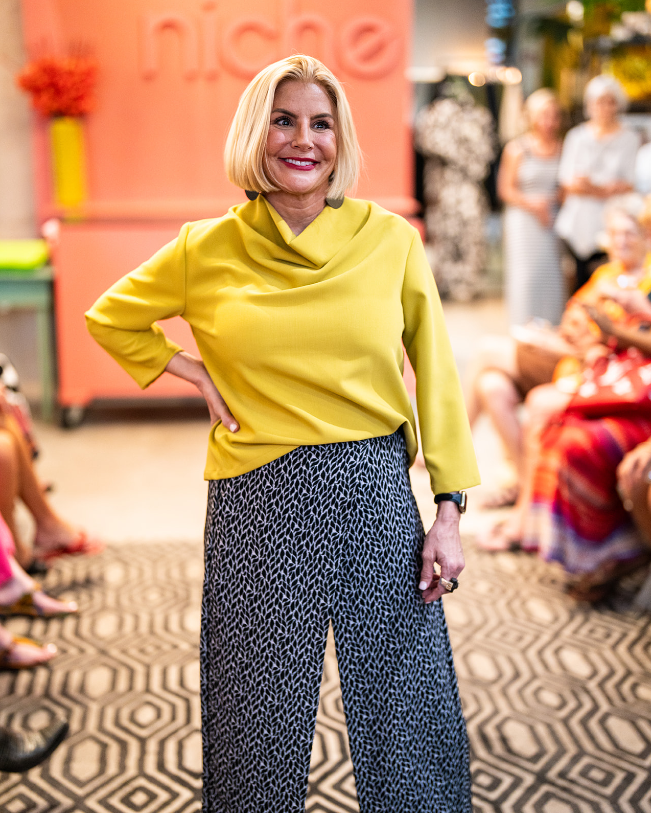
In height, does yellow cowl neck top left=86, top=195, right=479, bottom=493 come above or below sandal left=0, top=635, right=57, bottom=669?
above

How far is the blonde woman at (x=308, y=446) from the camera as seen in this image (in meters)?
1.23

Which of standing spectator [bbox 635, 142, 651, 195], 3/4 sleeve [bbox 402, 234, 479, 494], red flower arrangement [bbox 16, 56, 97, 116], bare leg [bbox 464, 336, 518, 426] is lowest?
bare leg [bbox 464, 336, 518, 426]

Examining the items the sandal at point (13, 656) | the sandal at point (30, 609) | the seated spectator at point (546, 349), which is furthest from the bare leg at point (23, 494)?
the seated spectator at point (546, 349)

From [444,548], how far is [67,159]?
3712 millimetres

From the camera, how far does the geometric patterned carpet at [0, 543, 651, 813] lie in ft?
5.77

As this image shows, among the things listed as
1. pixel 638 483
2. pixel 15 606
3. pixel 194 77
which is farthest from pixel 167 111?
pixel 638 483

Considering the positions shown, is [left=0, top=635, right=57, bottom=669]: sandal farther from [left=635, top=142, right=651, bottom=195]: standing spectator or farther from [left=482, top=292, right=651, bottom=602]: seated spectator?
[left=635, top=142, right=651, bottom=195]: standing spectator

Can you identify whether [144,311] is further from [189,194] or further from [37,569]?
[189,194]

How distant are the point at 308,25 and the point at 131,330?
11.7 feet

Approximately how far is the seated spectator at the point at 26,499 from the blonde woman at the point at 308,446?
4.46ft

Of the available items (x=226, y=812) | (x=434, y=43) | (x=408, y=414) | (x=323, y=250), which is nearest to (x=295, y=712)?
(x=226, y=812)

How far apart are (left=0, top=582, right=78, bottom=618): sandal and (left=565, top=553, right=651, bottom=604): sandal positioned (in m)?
1.58

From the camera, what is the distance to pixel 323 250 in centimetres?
124

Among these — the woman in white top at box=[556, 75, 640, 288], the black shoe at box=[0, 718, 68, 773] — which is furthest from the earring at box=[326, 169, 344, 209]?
the woman in white top at box=[556, 75, 640, 288]
